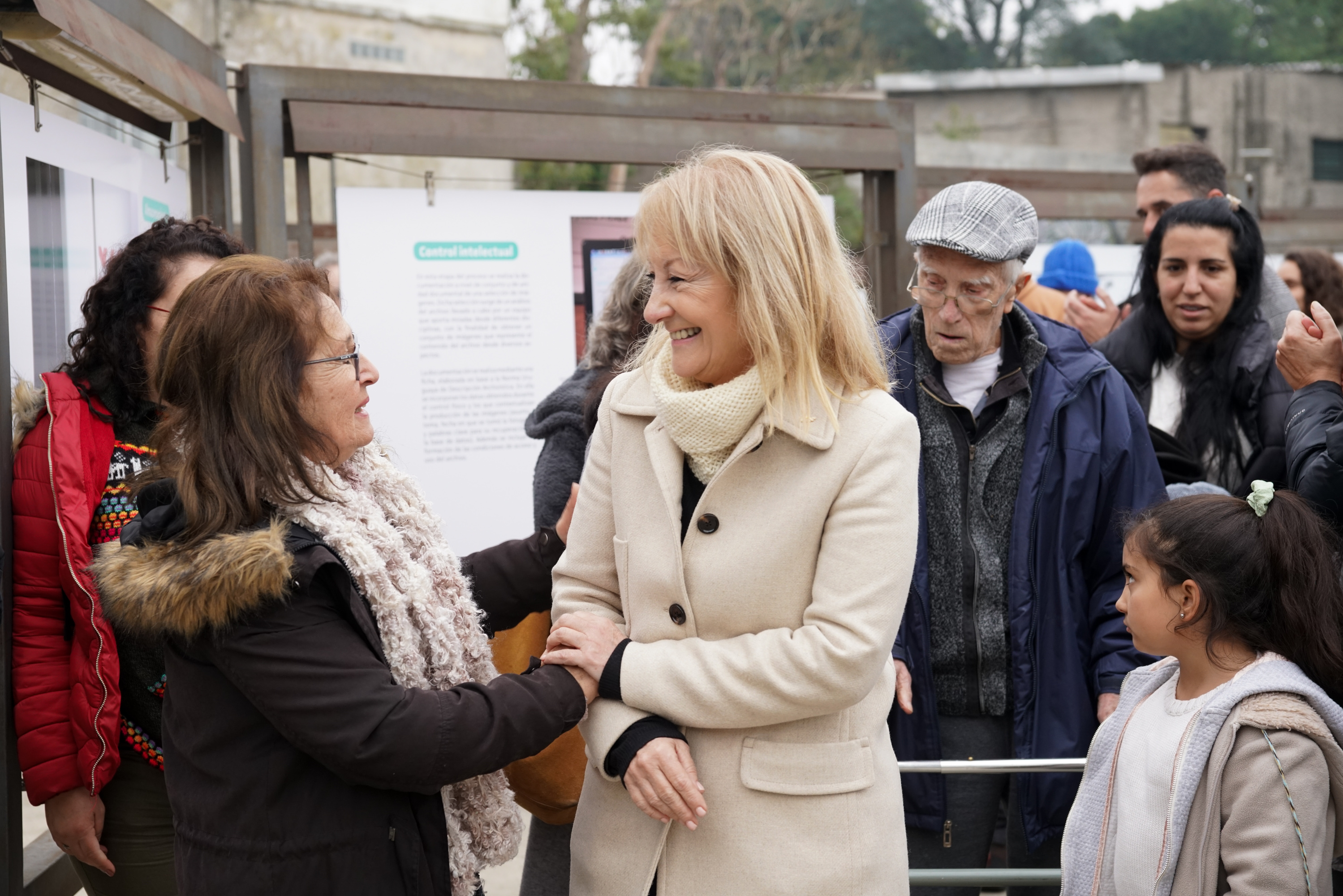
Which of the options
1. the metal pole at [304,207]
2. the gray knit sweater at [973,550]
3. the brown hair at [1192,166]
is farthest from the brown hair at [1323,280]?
the metal pole at [304,207]

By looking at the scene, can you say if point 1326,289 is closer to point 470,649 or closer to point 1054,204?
point 1054,204

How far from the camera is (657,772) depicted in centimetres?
181

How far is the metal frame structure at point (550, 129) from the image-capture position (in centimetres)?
381

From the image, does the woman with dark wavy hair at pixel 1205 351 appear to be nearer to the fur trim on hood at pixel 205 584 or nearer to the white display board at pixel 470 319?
the white display board at pixel 470 319

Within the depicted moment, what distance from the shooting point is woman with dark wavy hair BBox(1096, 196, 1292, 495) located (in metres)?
3.14

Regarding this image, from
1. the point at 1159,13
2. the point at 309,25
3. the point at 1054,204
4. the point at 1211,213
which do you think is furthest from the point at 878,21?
the point at 1211,213

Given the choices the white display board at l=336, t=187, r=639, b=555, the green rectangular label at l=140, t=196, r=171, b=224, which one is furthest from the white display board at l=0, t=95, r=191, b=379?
the white display board at l=336, t=187, r=639, b=555

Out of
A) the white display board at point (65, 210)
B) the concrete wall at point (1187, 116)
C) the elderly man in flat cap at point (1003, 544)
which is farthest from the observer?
the concrete wall at point (1187, 116)

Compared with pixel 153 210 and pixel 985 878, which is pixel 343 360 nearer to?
pixel 985 878

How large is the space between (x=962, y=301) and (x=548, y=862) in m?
1.69

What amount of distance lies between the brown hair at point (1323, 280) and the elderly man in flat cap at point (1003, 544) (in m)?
3.48

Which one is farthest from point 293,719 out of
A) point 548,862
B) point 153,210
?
point 153,210

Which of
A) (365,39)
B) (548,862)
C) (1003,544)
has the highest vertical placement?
(365,39)

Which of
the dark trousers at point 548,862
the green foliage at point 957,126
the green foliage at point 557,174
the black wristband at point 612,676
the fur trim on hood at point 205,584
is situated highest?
the green foliage at point 957,126
